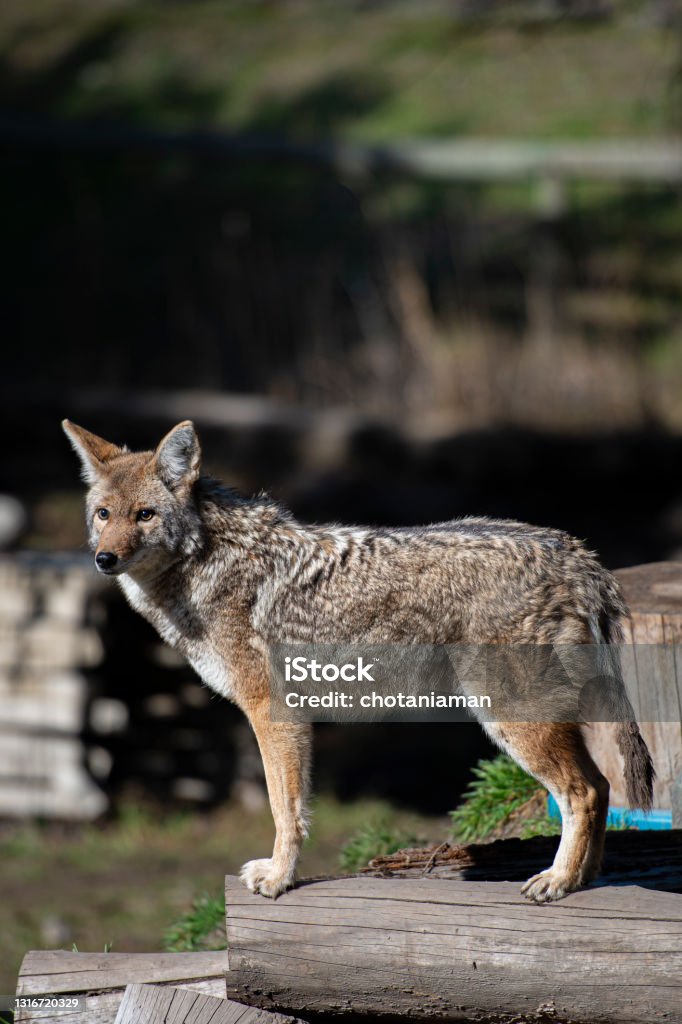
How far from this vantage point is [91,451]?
4.88 metres

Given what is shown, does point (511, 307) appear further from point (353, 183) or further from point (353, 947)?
point (353, 947)

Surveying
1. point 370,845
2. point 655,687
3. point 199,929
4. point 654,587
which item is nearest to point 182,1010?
point 199,929

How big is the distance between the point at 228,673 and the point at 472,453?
27.7 feet

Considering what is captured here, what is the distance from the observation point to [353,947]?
4203 millimetres

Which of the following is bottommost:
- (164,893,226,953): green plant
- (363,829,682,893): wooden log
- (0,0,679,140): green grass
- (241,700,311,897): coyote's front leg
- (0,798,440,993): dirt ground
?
(0,798,440,993): dirt ground

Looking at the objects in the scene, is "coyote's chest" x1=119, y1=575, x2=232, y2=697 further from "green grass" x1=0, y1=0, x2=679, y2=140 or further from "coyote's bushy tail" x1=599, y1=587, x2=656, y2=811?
"green grass" x1=0, y1=0, x2=679, y2=140

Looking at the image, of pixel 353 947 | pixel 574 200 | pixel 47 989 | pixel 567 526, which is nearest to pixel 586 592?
pixel 353 947

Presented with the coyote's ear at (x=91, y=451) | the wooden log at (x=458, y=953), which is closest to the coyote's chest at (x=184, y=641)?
the coyote's ear at (x=91, y=451)

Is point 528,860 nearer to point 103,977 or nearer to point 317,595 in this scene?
point 317,595

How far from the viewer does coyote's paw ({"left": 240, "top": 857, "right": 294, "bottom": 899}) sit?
14.4 ft

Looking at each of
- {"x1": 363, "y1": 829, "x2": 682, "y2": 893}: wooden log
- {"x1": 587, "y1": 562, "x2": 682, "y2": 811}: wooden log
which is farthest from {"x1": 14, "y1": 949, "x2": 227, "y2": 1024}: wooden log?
{"x1": 587, "y1": 562, "x2": 682, "y2": 811}: wooden log

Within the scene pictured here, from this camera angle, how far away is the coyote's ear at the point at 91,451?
486 cm

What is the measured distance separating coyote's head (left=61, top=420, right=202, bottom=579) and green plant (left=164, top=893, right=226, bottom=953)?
80.5 inches

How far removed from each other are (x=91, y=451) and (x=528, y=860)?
7.74 ft
